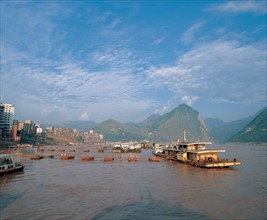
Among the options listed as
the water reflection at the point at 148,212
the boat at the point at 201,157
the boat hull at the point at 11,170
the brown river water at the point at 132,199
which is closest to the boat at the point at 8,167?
the boat hull at the point at 11,170

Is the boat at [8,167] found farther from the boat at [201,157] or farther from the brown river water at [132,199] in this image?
the boat at [201,157]

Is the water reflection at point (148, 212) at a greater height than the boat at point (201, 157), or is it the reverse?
the boat at point (201, 157)

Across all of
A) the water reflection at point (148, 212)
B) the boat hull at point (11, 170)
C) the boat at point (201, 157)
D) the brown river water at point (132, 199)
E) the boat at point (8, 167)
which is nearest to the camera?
the water reflection at point (148, 212)

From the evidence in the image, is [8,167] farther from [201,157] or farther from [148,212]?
[201,157]

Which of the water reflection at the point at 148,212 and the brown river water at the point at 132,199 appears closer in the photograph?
the water reflection at the point at 148,212

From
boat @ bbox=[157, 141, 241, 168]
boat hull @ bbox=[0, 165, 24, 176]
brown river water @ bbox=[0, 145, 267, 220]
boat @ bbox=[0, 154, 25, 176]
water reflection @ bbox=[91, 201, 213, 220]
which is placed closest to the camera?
water reflection @ bbox=[91, 201, 213, 220]

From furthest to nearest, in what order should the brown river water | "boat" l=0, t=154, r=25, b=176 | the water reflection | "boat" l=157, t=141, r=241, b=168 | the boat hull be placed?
1. "boat" l=157, t=141, r=241, b=168
2. "boat" l=0, t=154, r=25, b=176
3. the boat hull
4. the brown river water
5. the water reflection

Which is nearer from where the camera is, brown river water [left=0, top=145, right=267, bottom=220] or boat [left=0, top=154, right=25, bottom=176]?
brown river water [left=0, top=145, right=267, bottom=220]

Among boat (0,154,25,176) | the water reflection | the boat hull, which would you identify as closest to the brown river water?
the water reflection

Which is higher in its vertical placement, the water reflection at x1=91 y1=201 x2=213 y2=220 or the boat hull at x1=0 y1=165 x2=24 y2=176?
the boat hull at x1=0 y1=165 x2=24 y2=176

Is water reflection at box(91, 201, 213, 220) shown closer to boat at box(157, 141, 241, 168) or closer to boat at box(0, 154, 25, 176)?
boat at box(0, 154, 25, 176)

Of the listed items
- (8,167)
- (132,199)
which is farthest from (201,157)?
(8,167)

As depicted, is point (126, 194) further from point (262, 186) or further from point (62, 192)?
point (262, 186)

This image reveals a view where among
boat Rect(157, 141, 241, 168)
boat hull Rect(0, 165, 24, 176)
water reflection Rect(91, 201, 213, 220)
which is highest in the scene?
boat Rect(157, 141, 241, 168)
